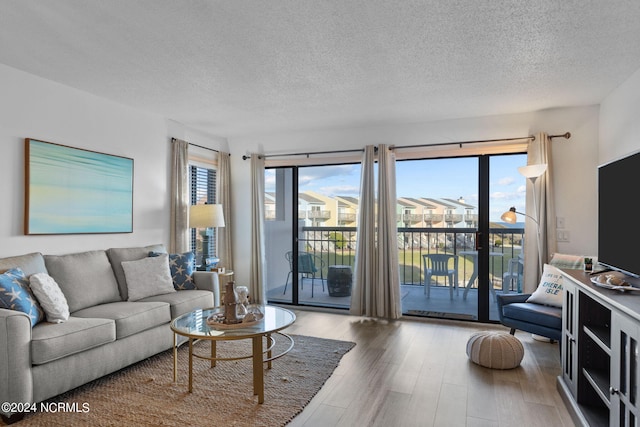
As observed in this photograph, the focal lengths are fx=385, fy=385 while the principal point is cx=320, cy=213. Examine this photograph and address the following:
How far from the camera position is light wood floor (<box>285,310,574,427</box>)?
92.8 inches

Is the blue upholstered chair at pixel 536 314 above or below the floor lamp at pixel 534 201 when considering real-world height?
below

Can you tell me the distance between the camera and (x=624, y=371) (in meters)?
1.75

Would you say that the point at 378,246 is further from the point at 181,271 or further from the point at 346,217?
the point at 181,271

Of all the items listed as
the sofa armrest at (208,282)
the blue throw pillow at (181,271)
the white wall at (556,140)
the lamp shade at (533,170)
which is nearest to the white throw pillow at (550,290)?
the white wall at (556,140)

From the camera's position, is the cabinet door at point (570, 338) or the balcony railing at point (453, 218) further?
the balcony railing at point (453, 218)

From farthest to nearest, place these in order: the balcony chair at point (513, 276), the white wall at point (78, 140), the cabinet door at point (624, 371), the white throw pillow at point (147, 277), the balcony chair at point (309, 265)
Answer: the balcony chair at point (309, 265), the balcony chair at point (513, 276), the white throw pillow at point (147, 277), the white wall at point (78, 140), the cabinet door at point (624, 371)

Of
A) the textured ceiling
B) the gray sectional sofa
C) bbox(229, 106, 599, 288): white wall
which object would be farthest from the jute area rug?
bbox(229, 106, 599, 288): white wall

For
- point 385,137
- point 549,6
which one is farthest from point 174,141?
point 549,6

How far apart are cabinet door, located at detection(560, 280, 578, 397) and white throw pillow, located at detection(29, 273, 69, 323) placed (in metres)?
3.49

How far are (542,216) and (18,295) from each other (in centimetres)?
469

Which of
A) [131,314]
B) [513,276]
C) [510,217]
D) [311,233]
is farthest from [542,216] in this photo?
[131,314]

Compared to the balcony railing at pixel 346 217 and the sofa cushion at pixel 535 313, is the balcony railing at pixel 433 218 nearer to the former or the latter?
the balcony railing at pixel 346 217

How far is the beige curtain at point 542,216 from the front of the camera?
411 centimetres

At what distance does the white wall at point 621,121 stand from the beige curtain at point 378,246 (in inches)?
85.2
